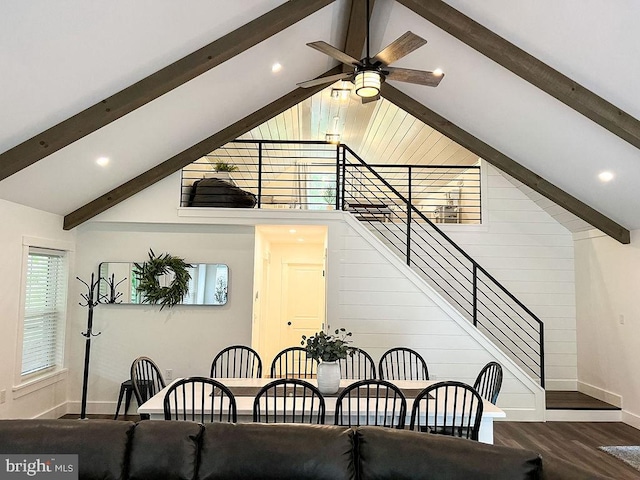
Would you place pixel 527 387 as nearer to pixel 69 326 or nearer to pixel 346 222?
pixel 346 222

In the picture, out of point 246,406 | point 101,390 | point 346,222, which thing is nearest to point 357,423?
point 246,406

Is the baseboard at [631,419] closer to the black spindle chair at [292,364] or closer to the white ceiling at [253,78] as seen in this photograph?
the white ceiling at [253,78]

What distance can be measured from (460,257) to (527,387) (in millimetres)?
1944

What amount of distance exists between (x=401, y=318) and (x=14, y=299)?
427 cm

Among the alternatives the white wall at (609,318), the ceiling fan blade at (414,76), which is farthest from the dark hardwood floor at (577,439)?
the ceiling fan blade at (414,76)

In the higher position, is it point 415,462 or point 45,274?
point 45,274

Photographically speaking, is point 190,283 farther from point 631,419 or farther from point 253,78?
point 631,419

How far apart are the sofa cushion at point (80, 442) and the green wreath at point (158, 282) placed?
3.63 meters

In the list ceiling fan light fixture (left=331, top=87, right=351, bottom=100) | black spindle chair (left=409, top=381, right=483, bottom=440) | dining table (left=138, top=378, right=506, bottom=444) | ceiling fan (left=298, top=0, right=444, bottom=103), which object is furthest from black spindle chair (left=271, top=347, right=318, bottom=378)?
ceiling fan light fixture (left=331, top=87, right=351, bottom=100)

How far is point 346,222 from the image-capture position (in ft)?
20.4

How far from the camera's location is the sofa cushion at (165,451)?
237 centimetres

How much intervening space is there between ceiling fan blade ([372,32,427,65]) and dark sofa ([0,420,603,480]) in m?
2.44

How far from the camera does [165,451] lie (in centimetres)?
240

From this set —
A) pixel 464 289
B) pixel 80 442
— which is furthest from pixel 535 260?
pixel 80 442
